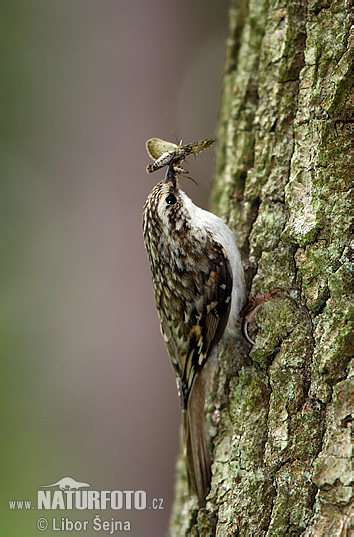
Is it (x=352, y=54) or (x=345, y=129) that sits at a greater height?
(x=352, y=54)

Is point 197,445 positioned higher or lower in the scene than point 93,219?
lower

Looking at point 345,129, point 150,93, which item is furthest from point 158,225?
point 150,93

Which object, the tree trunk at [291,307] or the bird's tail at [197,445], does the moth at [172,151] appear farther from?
the bird's tail at [197,445]

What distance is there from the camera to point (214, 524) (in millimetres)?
1714

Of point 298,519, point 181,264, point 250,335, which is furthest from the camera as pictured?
point 181,264

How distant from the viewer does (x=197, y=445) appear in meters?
1.92

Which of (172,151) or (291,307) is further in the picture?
(172,151)

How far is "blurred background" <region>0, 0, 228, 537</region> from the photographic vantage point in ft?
11.5

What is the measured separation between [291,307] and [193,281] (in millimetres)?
475

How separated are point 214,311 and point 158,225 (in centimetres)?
40

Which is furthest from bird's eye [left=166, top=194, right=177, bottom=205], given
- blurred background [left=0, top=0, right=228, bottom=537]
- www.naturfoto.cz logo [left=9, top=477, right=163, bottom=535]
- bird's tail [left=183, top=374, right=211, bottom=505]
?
www.naturfoto.cz logo [left=9, top=477, right=163, bottom=535]

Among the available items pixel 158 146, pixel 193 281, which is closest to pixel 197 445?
pixel 193 281

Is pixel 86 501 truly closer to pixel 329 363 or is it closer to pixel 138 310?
pixel 138 310

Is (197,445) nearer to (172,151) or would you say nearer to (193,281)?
(193,281)
